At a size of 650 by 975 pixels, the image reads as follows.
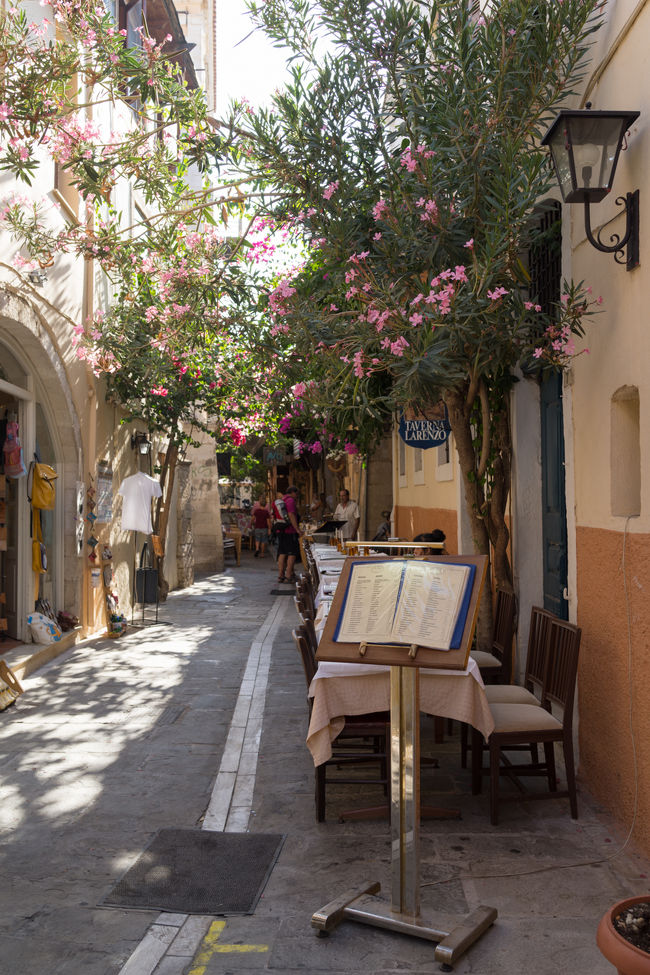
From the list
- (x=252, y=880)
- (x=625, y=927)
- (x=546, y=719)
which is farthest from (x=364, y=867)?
(x=625, y=927)

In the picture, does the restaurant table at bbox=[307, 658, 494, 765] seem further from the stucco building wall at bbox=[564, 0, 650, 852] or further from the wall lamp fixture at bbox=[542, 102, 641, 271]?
the wall lamp fixture at bbox=[542, 102, 641, 271]

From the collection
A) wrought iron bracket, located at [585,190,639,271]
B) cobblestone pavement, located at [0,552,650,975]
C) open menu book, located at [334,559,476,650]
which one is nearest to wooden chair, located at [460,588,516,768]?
cobblestone pavement, located at [0,552,650,975]

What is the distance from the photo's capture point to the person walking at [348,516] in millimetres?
14493

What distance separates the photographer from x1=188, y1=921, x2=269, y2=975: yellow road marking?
318 cm

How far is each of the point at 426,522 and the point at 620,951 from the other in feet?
28.5

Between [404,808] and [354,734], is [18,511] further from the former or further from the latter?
[404,808]

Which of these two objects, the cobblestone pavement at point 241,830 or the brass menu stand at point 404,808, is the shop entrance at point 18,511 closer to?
the cobblestone pavement at point 241,830

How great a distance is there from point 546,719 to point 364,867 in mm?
1312

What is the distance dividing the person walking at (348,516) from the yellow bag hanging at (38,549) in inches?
219

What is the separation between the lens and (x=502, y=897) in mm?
3674

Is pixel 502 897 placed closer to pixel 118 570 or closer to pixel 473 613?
pixel 473 613

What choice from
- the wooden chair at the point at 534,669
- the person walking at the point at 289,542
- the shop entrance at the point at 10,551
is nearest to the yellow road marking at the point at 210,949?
the wooden chair at the point at 534,669

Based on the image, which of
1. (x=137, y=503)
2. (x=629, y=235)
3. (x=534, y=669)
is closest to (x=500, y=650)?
(x=534, y=669)

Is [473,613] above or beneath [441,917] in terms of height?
above
